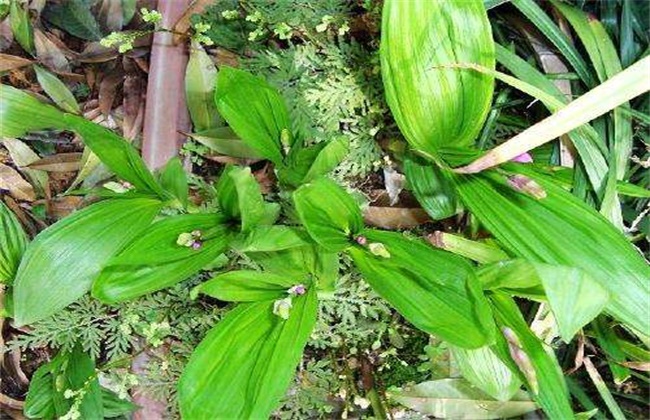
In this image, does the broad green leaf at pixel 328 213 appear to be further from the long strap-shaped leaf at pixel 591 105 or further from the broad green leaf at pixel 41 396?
the broad green leaf at pixel 41 396

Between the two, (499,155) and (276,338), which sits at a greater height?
(499,155)

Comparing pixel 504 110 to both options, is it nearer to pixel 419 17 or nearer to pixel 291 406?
pixel 419 17

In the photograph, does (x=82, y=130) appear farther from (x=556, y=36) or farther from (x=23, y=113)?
(x=556, y=36)

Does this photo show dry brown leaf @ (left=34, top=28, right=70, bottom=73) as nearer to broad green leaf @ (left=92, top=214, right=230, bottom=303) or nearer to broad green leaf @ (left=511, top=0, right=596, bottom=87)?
broad green leaf @ (left=92, top=214, right=230, bottom=303)

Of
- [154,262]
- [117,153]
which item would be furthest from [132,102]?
[154,262]

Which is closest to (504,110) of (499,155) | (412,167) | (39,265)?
(412,167)

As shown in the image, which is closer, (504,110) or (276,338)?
(276,338)
